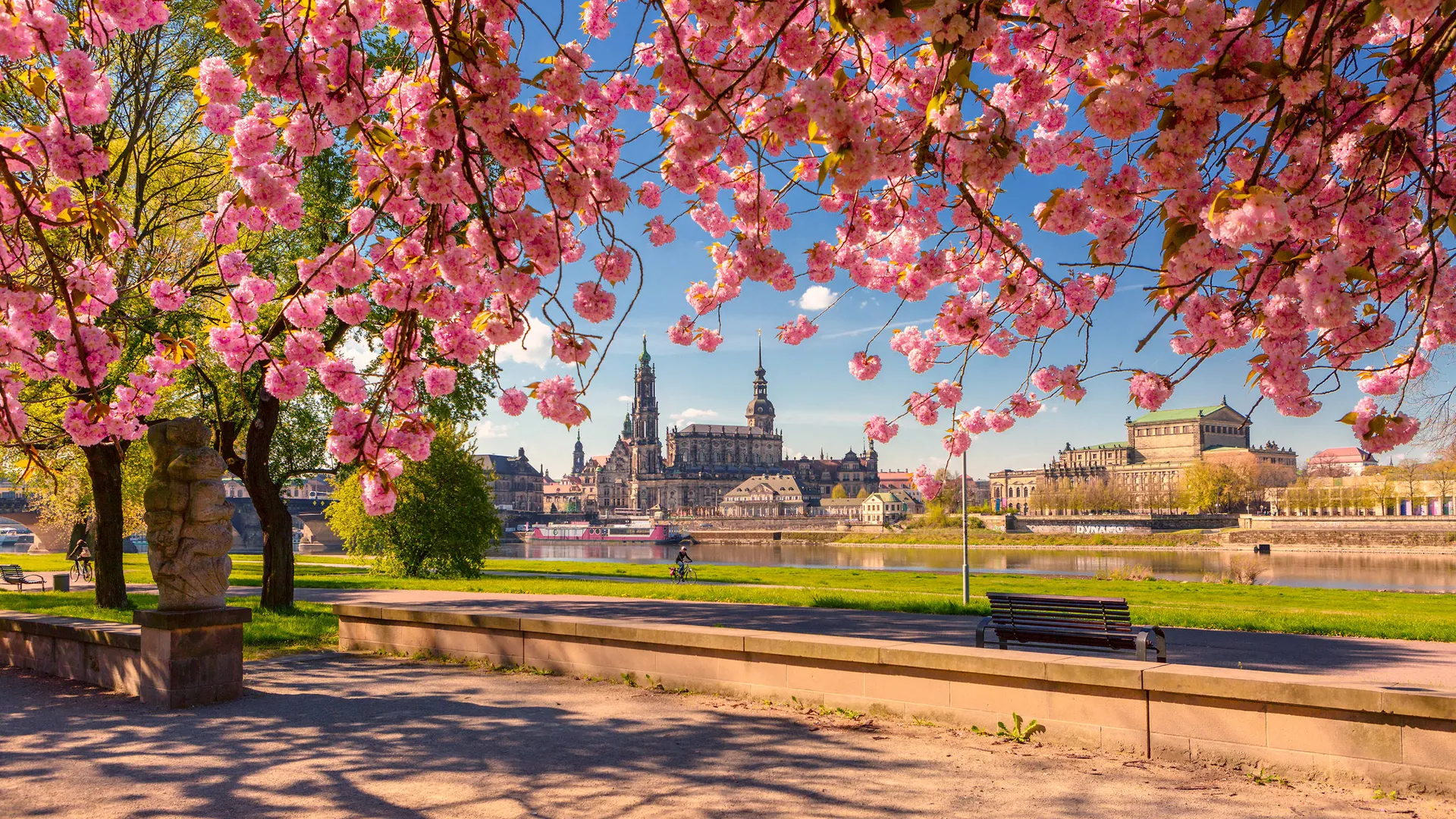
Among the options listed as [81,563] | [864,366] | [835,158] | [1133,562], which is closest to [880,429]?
[864,366]

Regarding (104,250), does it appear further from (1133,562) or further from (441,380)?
(1133,562)

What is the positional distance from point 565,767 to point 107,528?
15.8 metres

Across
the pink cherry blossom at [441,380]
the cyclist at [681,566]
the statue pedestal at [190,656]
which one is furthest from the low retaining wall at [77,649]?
the cyclist at [681,566]

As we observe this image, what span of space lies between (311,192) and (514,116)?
1454 cm

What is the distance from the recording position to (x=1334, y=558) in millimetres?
70938

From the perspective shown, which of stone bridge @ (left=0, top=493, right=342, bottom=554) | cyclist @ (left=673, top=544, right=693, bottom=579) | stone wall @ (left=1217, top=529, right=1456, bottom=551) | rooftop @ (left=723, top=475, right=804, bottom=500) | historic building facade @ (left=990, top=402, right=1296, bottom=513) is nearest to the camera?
cyclist @ (left=673, top=544, right=693, bottom=579)

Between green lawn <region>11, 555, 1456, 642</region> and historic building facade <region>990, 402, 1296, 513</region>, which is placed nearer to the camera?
green lawn <region>11, 555, 1456, 642</region>

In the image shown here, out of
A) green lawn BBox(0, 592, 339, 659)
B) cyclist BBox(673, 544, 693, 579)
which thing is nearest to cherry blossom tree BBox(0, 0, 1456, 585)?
green lawn BBox(0, 592, 339, 659)

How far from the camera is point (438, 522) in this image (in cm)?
3177

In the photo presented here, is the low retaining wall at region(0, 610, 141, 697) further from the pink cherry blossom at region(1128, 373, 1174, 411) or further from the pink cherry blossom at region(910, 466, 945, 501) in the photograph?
the pink cherry blossom at region(1128, 373, 1174, 411)

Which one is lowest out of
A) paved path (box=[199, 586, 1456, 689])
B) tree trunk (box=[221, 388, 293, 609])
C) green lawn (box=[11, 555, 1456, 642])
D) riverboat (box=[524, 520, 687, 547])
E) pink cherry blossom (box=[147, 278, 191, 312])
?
riverboat (box=[524, 520, 687, 547])

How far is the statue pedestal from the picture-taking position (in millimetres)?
8984

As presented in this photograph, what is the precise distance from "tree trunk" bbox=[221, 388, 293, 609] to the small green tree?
39.1 ft

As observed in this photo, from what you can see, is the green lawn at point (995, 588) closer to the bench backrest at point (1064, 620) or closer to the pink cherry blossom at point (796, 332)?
the bench backrest at point (1064, 620)
